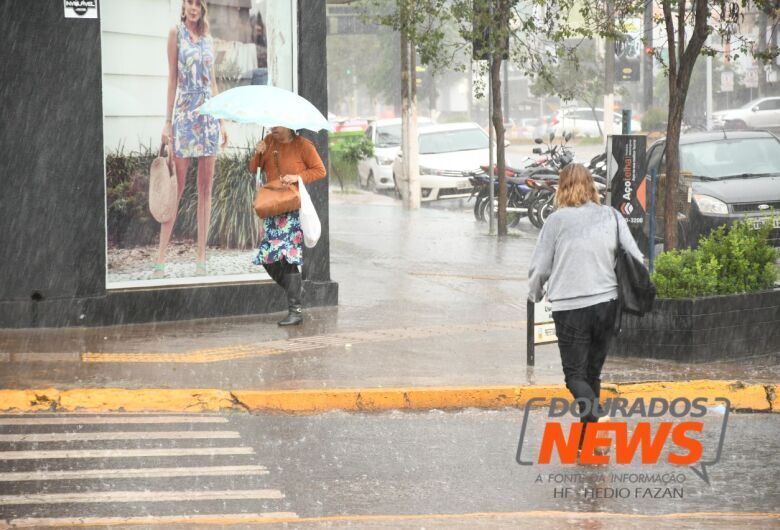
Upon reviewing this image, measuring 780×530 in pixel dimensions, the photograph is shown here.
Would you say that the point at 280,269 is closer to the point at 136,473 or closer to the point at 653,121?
the point at 136,473

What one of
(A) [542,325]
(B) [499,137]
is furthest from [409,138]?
(A) [542,325]

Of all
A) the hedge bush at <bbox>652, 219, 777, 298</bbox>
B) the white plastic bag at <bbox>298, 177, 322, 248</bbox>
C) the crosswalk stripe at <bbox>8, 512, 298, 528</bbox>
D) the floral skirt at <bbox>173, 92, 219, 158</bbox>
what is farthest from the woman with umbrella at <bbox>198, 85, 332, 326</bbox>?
the crosswalk stripe at <bbox>8, 512, 298, 528</bbox>

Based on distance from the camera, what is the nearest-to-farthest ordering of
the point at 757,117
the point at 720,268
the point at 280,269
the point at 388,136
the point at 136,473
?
the point at 136,473 → the point at 720,268 → the point at 280,269 → the point at 388,136 → the point at 757,117

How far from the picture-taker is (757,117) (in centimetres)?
4831

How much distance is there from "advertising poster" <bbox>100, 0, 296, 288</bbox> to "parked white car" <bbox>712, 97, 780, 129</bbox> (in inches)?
1483

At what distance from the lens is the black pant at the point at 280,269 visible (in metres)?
11.5

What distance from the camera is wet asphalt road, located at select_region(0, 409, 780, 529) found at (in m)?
6.36

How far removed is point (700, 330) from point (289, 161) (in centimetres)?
376

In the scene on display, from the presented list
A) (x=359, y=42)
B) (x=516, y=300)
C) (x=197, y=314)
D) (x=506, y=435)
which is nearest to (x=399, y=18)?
(x=516, y=300)

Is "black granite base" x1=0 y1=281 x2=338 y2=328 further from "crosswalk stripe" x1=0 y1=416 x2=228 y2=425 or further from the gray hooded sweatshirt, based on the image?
the gray hooded sweatshirt

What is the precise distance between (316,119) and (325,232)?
2126 mm

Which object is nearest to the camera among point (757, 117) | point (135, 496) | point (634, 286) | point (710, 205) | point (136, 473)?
point (135, 496)

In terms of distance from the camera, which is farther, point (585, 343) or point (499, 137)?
point (499, 137)

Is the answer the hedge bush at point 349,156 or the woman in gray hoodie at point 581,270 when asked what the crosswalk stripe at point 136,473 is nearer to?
the woman in gray hoodie at point 581,270
